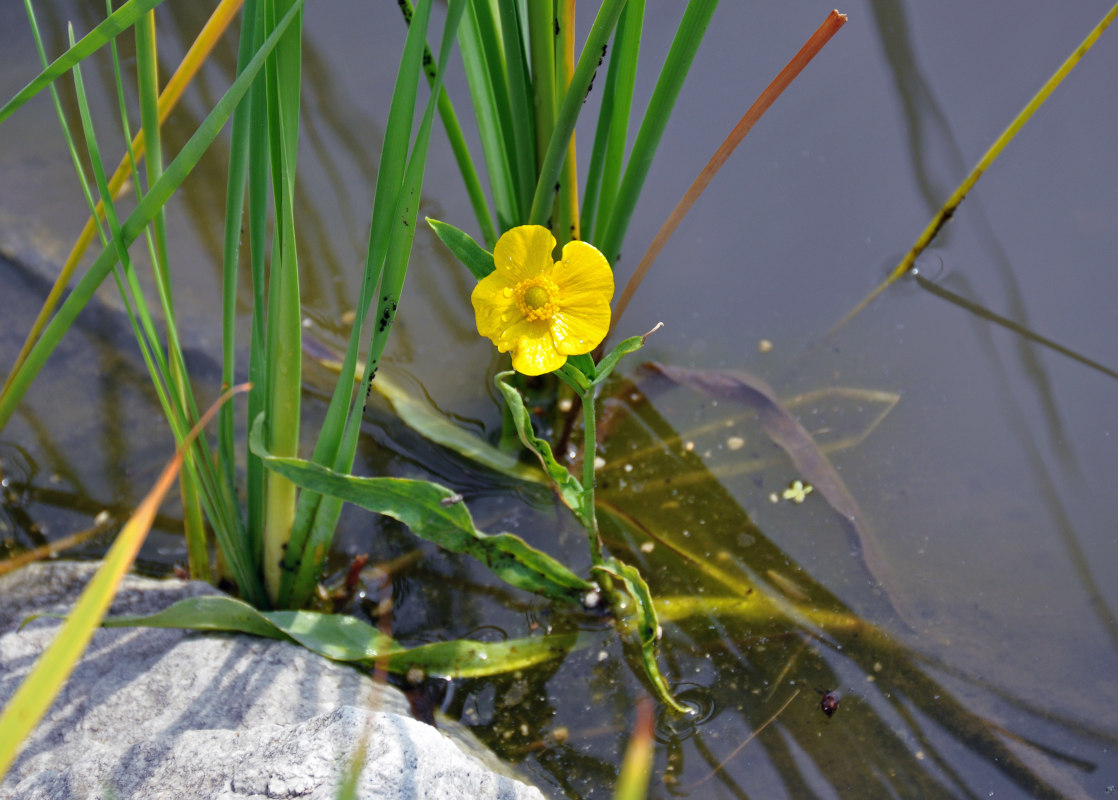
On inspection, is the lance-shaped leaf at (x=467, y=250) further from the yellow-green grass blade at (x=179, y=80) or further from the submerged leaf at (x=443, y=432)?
the submerged leaf at (x=443, y=432)

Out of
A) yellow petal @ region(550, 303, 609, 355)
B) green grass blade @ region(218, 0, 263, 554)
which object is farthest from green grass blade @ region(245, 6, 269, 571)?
yellow petal @ region(550, 303, 609, 355)

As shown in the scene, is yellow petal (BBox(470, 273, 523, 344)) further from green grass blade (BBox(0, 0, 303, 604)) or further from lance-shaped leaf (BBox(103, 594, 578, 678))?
lance-shaped leaf (BBox(103, 594, 578, 678))

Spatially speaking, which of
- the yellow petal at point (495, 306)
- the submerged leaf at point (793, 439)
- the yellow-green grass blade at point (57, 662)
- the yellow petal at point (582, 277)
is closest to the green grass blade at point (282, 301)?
the yellow petal at point (495, 306)

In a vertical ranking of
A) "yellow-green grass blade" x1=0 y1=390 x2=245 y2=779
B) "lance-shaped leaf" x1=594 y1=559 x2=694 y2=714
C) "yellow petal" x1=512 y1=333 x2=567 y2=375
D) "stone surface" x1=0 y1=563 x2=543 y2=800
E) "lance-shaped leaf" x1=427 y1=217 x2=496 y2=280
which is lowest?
"stone surface" x1=0 y1=563 x2=543 y2=800

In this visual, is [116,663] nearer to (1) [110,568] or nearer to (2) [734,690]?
(1) [110,568]

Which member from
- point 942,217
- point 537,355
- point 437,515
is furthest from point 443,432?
point 942,217

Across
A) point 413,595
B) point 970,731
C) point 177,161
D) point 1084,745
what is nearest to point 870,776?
point 970,731

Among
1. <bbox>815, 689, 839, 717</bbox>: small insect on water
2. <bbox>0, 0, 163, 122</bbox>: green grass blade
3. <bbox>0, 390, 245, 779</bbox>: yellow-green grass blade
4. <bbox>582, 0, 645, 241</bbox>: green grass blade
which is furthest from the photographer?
<bbox>815, 689, 839, 717</bbox>: small insect on water

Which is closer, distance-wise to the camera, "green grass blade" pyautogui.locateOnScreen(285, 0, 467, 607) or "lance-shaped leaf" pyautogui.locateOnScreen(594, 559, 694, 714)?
"green grass blade" pyautogui.locateOnScreen(285, 0, 467, 607)
